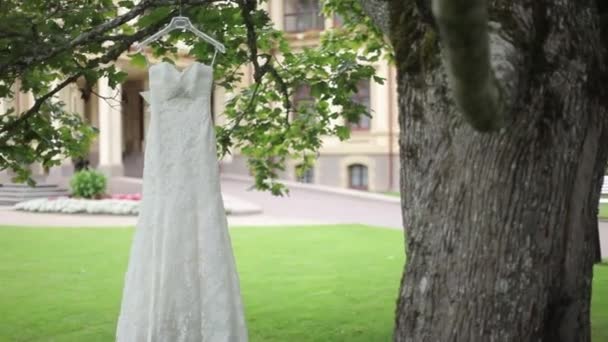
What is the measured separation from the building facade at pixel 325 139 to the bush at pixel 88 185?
13.6 ft

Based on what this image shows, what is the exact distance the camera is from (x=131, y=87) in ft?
111

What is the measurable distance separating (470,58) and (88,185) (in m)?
23.5

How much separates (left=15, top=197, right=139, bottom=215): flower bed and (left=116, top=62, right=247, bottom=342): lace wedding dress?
1870 cm

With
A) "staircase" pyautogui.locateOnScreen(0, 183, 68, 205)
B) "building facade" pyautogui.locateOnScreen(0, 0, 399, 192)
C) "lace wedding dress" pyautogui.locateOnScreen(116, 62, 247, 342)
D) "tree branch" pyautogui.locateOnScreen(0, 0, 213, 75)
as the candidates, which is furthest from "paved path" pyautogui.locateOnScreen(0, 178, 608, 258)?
"lace wedding dress" pyautogui.locateOnScreen(116, 62, 247, 342)

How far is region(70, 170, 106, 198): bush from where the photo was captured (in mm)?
24375

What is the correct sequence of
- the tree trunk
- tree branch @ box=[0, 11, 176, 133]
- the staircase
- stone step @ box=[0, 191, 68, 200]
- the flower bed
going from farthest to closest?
stone step @ box=[0, 191, 68, 200]
the staircase
the flower bed
tree branch @ box=[0, 11, 176, 133]
the tree trunk

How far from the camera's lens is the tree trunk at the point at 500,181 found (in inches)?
131

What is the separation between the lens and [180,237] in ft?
11.6

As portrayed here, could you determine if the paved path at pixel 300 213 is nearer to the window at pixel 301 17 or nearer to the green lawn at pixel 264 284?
the green lawn at pixel 264 284

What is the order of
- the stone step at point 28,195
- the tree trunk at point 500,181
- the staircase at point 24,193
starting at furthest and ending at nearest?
the stone step at point 28,195
the staircase at point 24,193
the tree trunk at point 500,181

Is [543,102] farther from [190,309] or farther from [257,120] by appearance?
[257,120]

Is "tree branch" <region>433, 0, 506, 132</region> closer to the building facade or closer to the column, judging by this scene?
the building facade

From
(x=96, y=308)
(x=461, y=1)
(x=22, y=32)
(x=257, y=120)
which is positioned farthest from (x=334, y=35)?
(x=461, y=1)

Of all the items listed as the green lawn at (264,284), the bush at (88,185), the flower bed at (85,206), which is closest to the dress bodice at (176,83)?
the green lawn at (264,284)
